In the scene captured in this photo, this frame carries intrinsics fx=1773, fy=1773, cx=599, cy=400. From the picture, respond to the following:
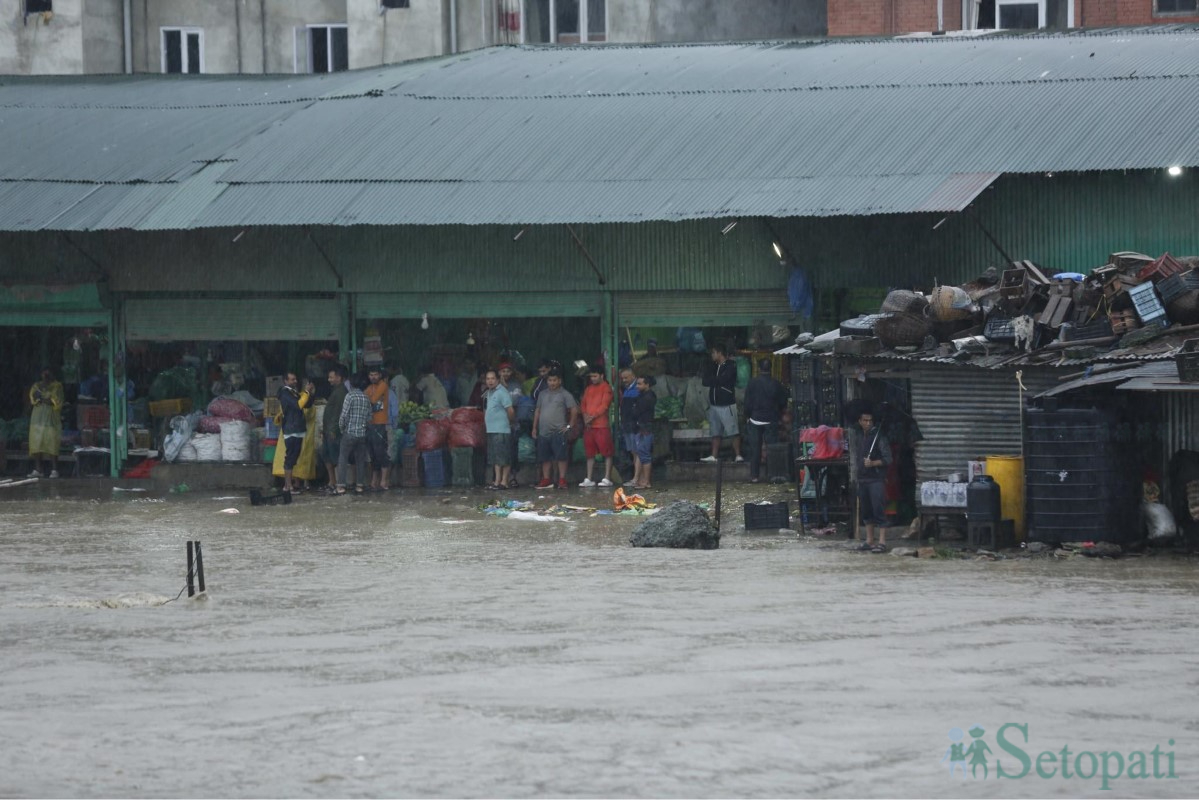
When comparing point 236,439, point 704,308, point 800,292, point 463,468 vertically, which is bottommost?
point 463,468

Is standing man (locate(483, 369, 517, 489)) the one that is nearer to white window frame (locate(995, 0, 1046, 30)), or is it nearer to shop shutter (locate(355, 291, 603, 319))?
shop shutter (locate(355, 291, 603, 319))

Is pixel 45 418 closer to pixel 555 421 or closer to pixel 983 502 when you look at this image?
pixel 555 421

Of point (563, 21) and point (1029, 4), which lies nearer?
point (1029, 4)

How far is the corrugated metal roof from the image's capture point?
2186cm

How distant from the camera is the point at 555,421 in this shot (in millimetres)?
23188

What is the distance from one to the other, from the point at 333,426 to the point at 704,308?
204 inches

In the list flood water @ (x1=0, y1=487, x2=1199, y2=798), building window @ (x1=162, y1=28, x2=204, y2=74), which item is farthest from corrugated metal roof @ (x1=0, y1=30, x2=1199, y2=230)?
building window @ (x1=162, y1=28, x2=204, y2=74)

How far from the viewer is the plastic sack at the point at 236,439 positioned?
25078 mm

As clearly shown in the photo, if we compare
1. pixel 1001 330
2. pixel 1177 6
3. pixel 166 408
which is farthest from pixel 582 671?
pixel 1177 6

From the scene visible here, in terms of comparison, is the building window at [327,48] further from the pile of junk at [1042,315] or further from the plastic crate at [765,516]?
the plastic crate at [765,516]

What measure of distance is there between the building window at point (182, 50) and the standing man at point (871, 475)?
2147 centimetres

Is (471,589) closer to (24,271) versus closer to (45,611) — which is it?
(45,611)

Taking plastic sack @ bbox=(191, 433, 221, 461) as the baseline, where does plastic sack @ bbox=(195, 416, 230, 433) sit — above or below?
above

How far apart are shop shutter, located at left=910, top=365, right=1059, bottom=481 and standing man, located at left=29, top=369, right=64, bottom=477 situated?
13402 mm
